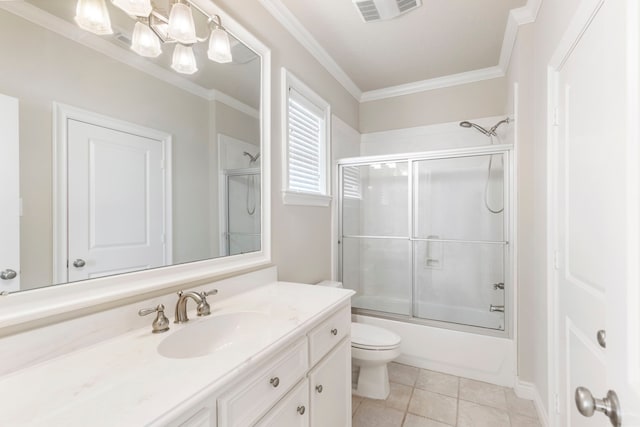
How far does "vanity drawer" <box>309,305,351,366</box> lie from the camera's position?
4.12ft

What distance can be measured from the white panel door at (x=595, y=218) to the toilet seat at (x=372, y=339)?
89 centimetres

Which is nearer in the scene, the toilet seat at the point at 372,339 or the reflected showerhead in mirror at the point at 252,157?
the reflected showerhead in mirror at the point at 252,157

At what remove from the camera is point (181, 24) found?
1.26 m

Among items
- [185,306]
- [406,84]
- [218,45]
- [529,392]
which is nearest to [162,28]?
[218,45]

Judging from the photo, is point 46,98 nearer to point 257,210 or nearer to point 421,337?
point 257,210

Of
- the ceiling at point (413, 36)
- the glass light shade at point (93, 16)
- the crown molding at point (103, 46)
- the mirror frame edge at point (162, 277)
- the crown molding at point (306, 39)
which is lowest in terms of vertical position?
the mirror frame edge at point (162, 277)

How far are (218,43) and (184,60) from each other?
19 centimetres

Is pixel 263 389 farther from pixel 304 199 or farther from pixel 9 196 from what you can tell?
pixel 304 199

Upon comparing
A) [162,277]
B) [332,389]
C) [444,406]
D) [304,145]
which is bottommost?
[444,406]

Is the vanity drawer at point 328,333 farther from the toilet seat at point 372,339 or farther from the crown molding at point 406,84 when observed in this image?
the crown molding at point 406,84

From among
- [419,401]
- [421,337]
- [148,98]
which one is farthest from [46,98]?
[421,337]

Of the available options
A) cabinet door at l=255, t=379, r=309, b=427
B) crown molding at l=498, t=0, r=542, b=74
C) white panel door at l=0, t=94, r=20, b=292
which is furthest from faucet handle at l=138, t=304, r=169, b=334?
crown molding at l=498, t=0, r=542, b=74

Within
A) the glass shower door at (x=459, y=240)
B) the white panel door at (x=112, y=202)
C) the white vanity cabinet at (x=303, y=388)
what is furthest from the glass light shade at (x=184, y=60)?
the glass shower door at (x=459, y=240)

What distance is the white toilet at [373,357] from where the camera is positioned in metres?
1.99
